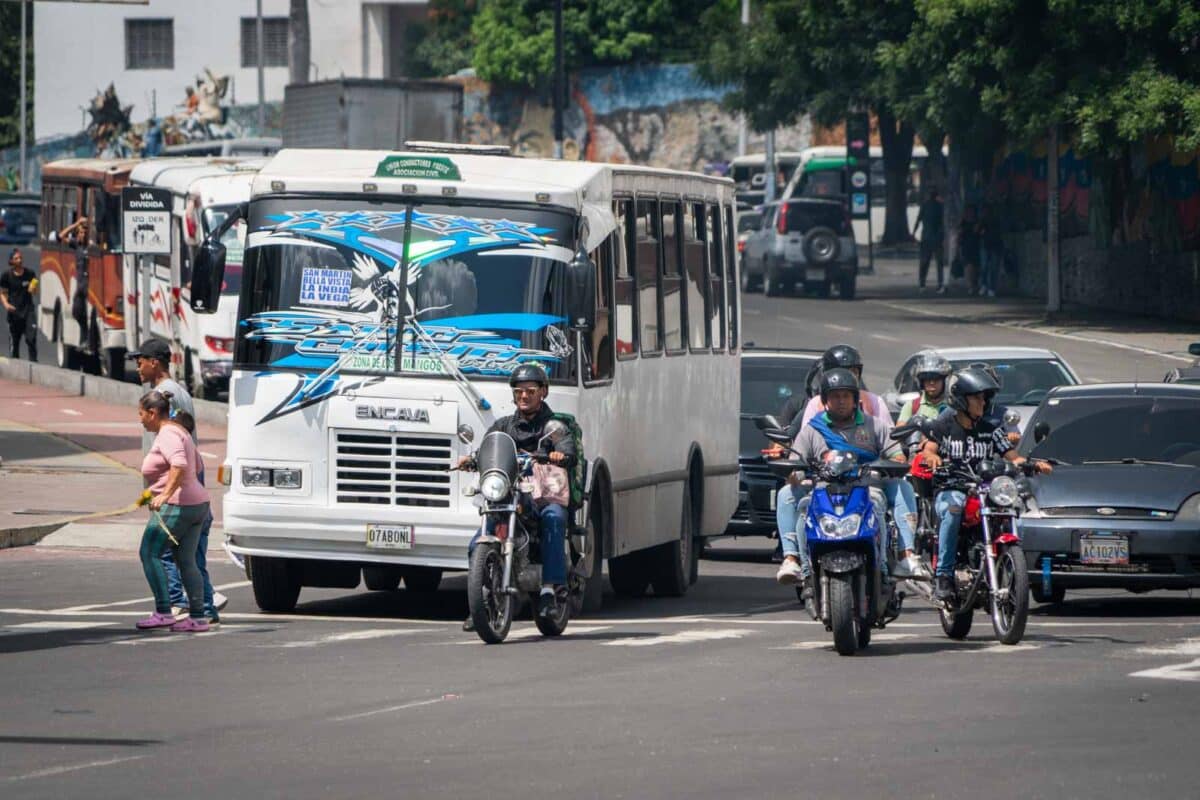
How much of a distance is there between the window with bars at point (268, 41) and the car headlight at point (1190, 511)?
77.8m

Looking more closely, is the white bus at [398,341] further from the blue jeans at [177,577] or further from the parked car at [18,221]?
the parked car at [18,221]

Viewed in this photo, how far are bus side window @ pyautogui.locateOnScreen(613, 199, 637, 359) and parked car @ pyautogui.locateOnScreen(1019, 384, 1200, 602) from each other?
2765 millimetres

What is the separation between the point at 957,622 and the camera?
14.1m

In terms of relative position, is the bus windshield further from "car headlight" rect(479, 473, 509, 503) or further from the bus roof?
"car headlight" rect(479, 473, 509, 503)

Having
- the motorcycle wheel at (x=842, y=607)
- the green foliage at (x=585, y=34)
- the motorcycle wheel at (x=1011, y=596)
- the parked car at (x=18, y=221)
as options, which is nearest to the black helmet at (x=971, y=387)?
the motorcycle wheel at (x=1011, y=596)

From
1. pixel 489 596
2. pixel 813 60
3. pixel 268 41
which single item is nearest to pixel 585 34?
pixel 268 41

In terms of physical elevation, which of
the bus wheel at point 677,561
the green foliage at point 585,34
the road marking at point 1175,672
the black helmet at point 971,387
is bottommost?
the bus wheel at point 677,561

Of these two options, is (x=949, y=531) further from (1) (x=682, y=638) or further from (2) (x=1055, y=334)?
(2) (x=1055, y=334)

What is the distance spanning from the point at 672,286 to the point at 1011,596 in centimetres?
495

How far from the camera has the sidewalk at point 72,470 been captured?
21.5 m

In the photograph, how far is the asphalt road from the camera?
9273mm

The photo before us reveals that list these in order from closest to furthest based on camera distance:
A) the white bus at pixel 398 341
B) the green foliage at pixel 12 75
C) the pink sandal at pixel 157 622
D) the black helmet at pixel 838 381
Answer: the black helmet at pixel 838 381
the pink sandal at pixel 157 622
the white bus at pixel 398 341
the green foliage at pixel 12 75

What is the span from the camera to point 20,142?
95.4m

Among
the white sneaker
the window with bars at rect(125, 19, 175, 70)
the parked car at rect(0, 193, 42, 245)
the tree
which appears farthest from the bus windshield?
the window with bars at rect(125, 19, 175, 70)
